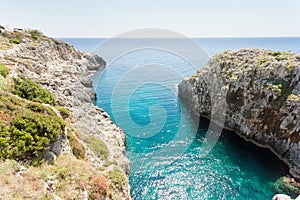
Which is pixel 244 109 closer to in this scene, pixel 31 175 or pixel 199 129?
pixel 199 129

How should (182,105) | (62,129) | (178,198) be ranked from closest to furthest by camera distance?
1. (62,129)
2. (178,198)
3. (182,105)

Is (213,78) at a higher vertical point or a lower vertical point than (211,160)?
higher

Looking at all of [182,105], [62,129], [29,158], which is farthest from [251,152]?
[29,158]

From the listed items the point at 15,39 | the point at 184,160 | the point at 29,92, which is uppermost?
the point at 29,92

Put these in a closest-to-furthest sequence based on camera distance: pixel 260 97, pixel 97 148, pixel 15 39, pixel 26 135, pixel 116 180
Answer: pixel 26 135 < pixel 116 180 < pixel 97 148 < pixel 260 97 < pixel 15 39

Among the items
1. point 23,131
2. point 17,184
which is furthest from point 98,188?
point 23,131

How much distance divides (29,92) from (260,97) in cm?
3353

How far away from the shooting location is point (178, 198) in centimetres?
2069

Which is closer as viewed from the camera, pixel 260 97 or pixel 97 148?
pixel 97 148

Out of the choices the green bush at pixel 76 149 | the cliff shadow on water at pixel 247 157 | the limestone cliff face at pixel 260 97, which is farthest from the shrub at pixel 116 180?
the limestone cliff face at pixel 260 97

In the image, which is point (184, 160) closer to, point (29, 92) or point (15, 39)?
point (29, 92)

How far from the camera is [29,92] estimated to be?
21359 mm

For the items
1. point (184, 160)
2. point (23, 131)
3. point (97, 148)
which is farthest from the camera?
point (184, 160)

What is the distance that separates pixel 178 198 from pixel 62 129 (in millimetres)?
14785
